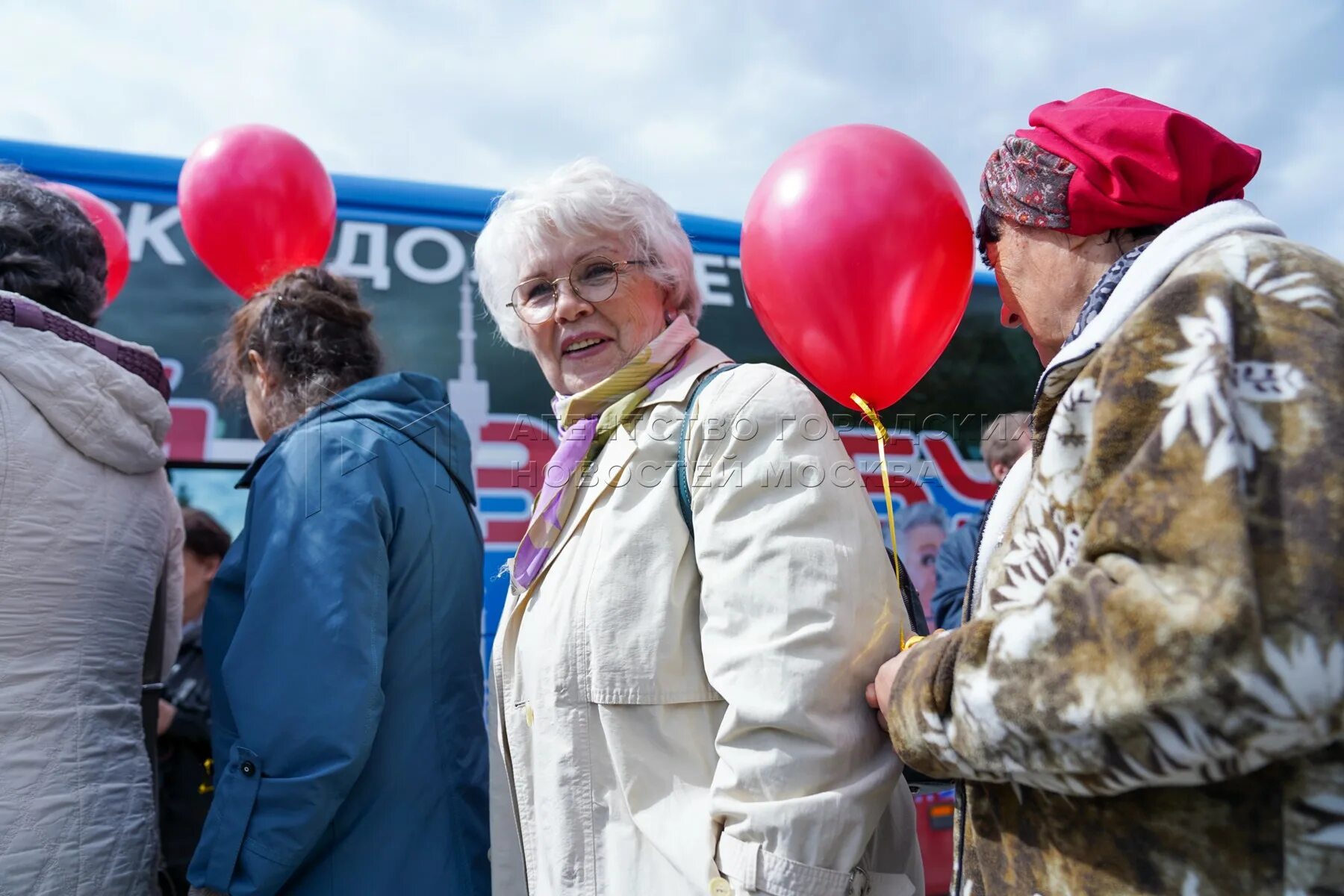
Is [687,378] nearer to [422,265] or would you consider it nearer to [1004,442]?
[422,265]

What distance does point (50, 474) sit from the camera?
160cm

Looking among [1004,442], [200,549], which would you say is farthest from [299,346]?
[1004,442]

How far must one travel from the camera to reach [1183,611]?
0.82 m

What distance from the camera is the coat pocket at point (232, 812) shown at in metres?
1.52

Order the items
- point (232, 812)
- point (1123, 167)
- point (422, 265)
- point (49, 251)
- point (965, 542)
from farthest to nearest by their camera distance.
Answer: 1. point (965, 542)
2. point (422, 265)
3. point (49, 251)
4. point (232, 812)
5. point (1123, 167)

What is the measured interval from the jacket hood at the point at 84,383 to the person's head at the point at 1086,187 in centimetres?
156

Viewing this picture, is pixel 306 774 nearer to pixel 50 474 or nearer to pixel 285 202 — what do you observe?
pixel 50 474

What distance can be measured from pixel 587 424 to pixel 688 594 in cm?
43

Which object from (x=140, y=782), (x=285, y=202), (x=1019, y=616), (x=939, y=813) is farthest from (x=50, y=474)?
(x=939, y=813)

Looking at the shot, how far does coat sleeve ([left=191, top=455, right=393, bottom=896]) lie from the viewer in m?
1.52

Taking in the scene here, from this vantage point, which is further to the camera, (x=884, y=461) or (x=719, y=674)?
(x=884, y=461)

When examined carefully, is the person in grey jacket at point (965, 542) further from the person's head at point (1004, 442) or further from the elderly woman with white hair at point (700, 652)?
the elderly woman with white hair at point (700, 652)

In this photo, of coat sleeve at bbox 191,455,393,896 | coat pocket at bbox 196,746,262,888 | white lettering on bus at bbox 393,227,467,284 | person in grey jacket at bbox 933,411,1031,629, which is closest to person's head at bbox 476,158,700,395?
coat sleeve at bbox 191,455,393,896

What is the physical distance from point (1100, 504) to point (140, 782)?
1656mm
